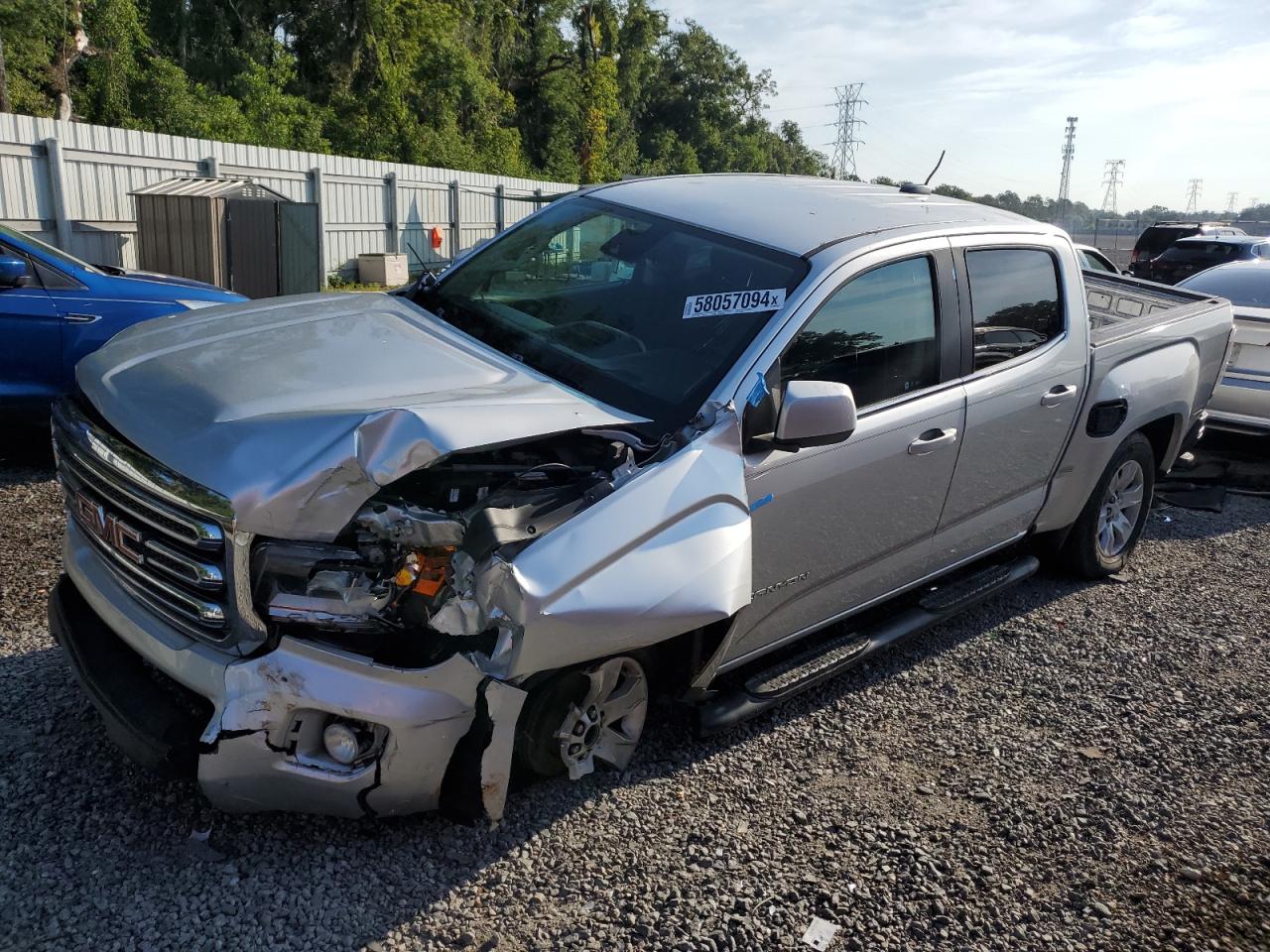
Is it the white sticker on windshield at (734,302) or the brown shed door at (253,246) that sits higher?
the white sticker on windshield at (734,302)

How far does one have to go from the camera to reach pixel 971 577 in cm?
459

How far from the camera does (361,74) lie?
3466 cm

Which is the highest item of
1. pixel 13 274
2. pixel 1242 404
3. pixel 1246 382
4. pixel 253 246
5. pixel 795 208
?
pixel 795 208

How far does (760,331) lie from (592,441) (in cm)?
71

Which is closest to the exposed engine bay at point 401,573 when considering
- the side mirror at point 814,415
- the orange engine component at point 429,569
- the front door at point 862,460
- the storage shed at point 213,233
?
the orange engine component at point 429,569

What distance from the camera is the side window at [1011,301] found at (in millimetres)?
4098

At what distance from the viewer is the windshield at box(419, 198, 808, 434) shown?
3.28 m

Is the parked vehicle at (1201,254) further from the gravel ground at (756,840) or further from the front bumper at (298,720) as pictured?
the front bumper at (298,720)

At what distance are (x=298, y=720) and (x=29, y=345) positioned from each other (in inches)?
177

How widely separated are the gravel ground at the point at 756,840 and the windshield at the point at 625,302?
1.30m

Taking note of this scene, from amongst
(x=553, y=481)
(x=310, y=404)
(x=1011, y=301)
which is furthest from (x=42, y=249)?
(x=1011, y=301)

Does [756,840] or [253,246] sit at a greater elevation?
[253,246]

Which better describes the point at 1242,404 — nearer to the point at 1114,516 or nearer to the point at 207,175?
the point at 1114,516

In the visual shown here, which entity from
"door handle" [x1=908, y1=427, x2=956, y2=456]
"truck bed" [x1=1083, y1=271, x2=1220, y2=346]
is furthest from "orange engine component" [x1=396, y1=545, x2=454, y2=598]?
"truck bed" [x1=1083, y1=271, x2=1220, y2=346]
